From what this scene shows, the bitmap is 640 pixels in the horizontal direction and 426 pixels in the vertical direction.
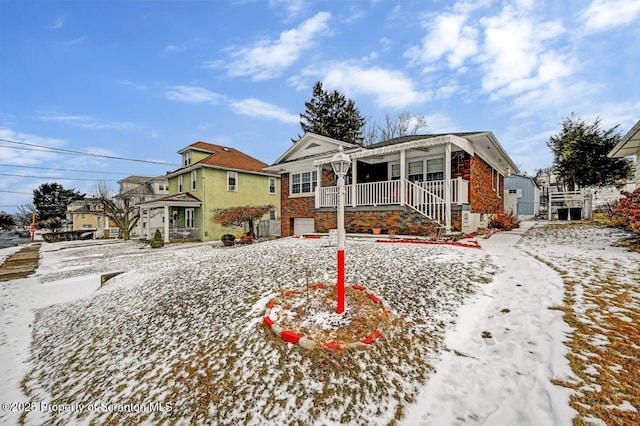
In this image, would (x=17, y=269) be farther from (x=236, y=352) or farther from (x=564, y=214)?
(x=564, y=214)

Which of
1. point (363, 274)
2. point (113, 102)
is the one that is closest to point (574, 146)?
point (363, 274)

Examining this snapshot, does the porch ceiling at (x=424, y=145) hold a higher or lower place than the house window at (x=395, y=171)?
higher

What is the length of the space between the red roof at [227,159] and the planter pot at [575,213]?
1904 cm

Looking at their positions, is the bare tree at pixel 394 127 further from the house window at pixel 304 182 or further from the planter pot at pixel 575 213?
the house window at pixel 304 182

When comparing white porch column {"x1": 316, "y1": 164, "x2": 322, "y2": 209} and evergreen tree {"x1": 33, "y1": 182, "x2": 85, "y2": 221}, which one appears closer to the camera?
white porch column {"x1": 316, "y1": 164, "x2": 322, "y2": 209}

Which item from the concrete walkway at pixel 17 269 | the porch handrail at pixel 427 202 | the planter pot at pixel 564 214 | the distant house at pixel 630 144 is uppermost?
the distant house at pixel 630 144

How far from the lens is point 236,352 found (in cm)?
312

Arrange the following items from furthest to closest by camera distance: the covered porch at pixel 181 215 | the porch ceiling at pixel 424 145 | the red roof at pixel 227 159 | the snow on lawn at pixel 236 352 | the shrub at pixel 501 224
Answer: the red roof at pixel 227 159, the covered porch at pixel 181 215, the shrub at pixel 501 224, the porch ceiling at pixel 424 145, the snow on lawn at pixel 236 352

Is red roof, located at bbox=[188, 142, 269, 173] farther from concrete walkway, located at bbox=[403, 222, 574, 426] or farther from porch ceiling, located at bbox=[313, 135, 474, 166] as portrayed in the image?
concrete walkway, located at bbox=[403, 222, 574, 426]

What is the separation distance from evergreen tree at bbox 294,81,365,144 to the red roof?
355 inches

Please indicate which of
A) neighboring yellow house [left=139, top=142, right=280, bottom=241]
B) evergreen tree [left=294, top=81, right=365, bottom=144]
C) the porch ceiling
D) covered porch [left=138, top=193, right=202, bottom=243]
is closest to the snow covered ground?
the porch ceiling

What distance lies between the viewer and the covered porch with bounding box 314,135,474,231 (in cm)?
887

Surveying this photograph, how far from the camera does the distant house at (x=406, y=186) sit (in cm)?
902

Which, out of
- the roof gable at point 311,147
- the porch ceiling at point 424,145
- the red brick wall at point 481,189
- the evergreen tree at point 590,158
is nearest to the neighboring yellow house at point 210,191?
the roof gable at point 311,147
